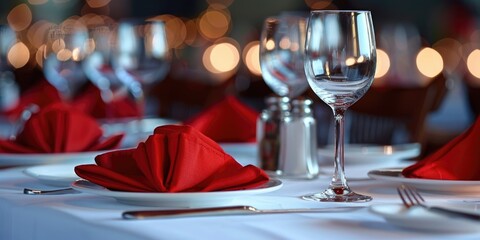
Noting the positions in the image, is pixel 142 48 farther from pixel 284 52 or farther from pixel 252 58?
pixel 252 58

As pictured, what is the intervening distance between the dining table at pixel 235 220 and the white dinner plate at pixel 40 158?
237mm

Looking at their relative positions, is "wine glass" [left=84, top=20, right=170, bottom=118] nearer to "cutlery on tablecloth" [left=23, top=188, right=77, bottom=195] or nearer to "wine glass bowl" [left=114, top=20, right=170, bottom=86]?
"wine glass bowl" [left=114, top=20, right=170, bottom=86]

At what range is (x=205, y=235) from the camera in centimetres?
104

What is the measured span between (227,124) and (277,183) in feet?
2.37

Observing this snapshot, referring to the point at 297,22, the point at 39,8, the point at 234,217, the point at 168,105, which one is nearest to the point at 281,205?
the point at 234,217

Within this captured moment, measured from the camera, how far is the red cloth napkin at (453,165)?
1406mm

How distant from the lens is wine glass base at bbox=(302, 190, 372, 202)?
4.27 feet

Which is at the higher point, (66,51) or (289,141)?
(66,51)

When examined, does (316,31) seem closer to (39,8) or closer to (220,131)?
(220,131)

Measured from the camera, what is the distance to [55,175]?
58.2 inches

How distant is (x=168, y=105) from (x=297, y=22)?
79.0 inches

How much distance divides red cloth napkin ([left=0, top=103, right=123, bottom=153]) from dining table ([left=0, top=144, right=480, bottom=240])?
0.31 m

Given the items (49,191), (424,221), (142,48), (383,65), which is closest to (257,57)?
(383,65)

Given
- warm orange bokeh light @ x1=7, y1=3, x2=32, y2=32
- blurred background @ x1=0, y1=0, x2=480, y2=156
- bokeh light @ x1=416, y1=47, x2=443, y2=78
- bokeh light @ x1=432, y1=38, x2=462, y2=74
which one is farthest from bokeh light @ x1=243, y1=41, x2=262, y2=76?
warm orange bokeh light @ x1=7, y1=3, x2=32, y2=32
